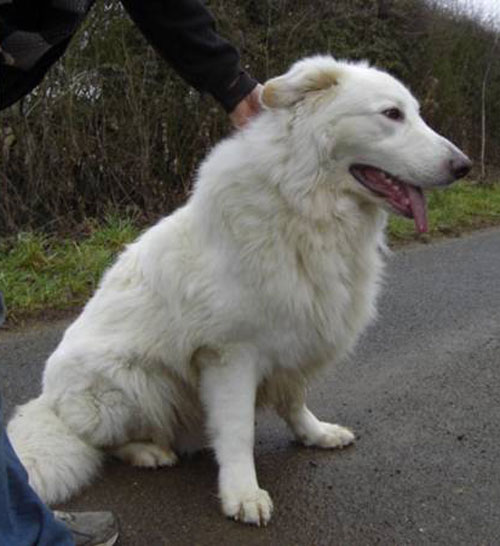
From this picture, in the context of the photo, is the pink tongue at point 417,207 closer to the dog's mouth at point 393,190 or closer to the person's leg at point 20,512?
the dog's mouth at point 393,190

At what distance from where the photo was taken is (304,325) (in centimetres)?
277

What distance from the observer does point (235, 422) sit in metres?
2.74

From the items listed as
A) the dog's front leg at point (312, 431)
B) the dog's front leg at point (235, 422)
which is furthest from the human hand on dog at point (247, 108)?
the dog's front leg at point (312, 431)

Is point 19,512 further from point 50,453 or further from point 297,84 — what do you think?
point 297,84

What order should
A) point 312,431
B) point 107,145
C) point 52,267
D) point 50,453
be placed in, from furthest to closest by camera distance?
1. point 107,145
2. point 52,267
3. point 312,431
4. point 50,453

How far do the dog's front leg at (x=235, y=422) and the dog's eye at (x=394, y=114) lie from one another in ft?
3.42

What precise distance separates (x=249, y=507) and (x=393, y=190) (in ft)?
4.30

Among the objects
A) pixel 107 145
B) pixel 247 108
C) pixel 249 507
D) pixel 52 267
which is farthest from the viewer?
pixel 107 145

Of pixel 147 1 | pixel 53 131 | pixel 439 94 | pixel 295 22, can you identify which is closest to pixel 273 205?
pixel 147 1

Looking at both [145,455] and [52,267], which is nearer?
[145,455]

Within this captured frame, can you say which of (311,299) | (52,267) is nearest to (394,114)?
(311,299)

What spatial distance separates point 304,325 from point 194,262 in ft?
1.63

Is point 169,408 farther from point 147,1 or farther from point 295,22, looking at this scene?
point 295,22

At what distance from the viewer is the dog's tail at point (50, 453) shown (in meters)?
2.75
